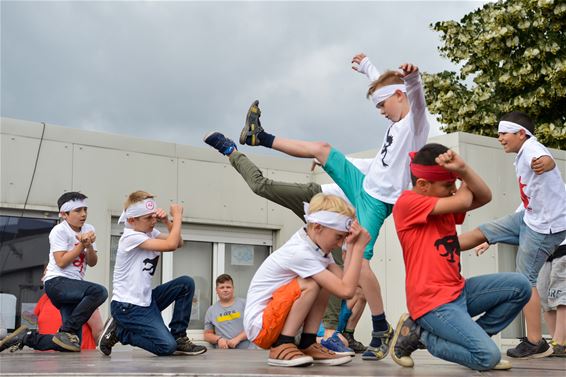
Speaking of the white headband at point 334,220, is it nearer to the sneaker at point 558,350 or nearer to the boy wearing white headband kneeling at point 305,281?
the boy wearing white headband kneeling at point 305,281

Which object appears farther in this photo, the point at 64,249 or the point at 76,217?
the point at 76,217

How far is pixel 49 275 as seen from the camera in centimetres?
784

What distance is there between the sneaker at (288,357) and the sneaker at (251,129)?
219cm

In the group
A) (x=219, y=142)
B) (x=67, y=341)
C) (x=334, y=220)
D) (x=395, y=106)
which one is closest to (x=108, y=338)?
(x=67, y=341)

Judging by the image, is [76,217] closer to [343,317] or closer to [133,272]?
[133,272]

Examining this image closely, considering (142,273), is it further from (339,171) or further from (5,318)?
(5,318)

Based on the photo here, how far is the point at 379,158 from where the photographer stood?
631cm

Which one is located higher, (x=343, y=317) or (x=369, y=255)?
(x=369, y=255)

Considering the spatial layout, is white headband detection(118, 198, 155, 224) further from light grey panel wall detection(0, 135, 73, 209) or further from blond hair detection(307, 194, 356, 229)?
light grey panel wall detection(0, 135, 73, 209)

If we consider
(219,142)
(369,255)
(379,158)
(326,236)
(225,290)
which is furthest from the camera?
(225,290)

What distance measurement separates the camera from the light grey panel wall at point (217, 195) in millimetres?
11883

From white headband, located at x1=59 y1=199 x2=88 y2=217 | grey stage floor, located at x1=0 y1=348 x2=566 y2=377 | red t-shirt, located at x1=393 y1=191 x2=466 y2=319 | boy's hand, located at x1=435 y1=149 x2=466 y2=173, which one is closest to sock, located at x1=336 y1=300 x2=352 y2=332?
grey stage floor, located at x1=0 y1=348 x2=566 y2=377

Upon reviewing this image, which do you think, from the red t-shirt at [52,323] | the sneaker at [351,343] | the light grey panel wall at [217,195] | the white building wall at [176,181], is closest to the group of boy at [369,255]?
the sneaker at [351,343]

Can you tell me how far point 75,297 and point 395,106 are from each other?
3427mm
